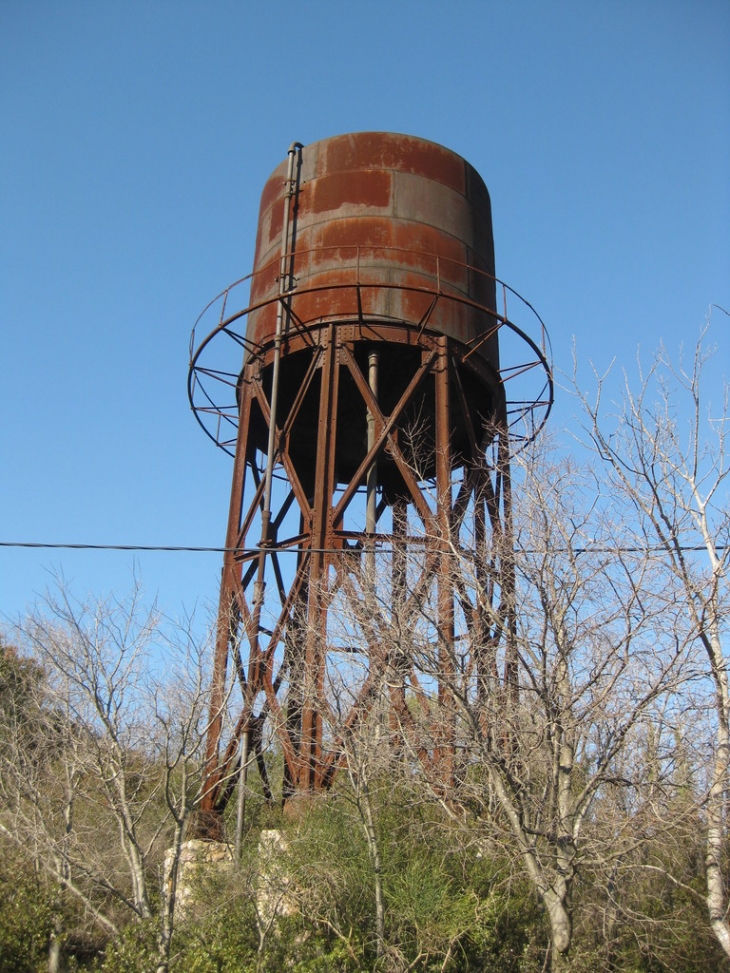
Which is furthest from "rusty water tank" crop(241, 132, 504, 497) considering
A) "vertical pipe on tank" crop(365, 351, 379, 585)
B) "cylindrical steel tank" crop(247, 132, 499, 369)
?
"vertical pipe on tank" crop(365, 351, 379, 585)

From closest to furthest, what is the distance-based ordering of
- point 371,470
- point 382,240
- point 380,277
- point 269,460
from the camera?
point 269,460, point 371,470, point 380,277, point 382,240

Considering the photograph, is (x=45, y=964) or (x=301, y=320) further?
(x=301, y=320)

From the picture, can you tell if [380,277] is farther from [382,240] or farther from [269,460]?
[269,460]

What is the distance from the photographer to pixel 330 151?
14820 mm

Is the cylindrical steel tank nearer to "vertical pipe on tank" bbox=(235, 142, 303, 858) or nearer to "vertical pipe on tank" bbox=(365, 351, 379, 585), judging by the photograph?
"vertical pipe on tank" bbox=(235, 142, 303, 858)

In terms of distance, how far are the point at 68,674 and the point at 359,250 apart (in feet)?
22.6

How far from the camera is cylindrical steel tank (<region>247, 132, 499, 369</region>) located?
13461mm

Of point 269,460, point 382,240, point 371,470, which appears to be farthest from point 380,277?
point 269,460

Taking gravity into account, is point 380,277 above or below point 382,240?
below

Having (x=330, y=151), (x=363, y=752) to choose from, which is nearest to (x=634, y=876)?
(x=363, y=752)

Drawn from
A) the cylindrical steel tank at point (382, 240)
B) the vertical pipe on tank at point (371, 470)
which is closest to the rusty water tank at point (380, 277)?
the cylindrical steel tank at point (382, 240)

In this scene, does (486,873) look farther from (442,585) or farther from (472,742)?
(442,585)

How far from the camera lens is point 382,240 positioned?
1395cm

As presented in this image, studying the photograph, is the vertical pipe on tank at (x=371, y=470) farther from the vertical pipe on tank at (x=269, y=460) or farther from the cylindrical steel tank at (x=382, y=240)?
the vertical pipe on tank at (x=269, y=460)
